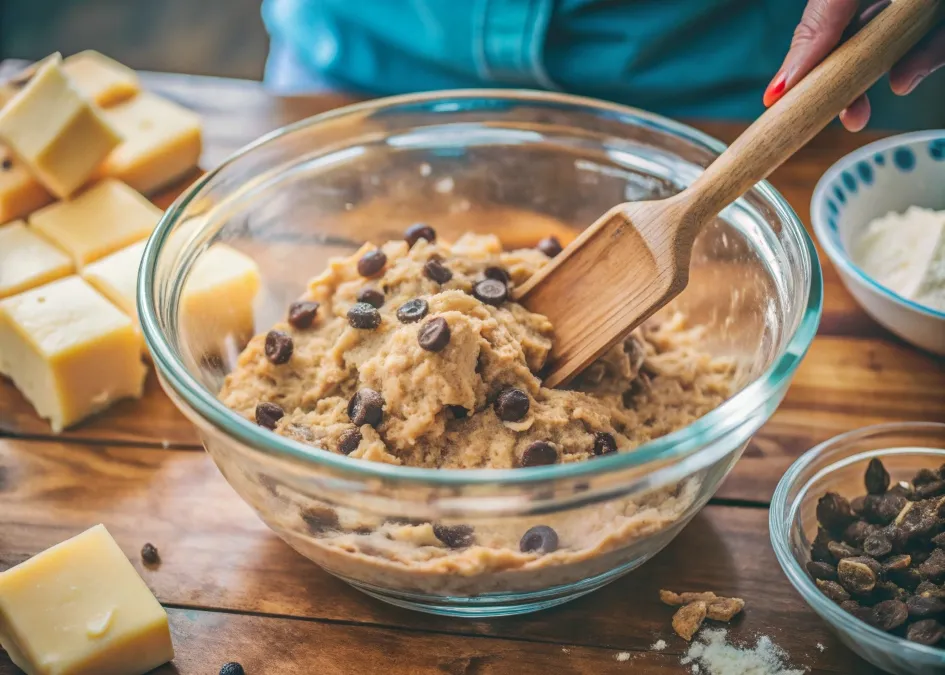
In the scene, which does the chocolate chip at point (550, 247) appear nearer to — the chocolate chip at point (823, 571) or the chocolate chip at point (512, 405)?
the chocolate chip at point (512, 405)

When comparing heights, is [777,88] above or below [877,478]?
above

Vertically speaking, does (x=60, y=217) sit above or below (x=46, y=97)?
below

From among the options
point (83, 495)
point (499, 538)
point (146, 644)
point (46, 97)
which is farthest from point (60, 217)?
point (499, 538)

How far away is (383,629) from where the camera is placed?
163 cm

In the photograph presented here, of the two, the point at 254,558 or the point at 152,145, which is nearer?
the point at 254,558

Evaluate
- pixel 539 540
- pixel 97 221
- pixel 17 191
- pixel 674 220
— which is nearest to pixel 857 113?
pixel 674 220

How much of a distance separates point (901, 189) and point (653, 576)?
1331 mm

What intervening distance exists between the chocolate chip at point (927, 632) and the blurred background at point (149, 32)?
4501 millimetres

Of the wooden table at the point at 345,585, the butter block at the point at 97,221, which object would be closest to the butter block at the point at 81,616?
the wooden table at the point at 345,585

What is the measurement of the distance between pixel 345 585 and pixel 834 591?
2.74 feet

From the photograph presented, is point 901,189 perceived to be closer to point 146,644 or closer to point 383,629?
point 383,629

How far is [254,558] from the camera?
5.81ft

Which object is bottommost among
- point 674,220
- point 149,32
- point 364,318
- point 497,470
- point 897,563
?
point 149,32

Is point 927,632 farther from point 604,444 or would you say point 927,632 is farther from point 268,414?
point 268,414
